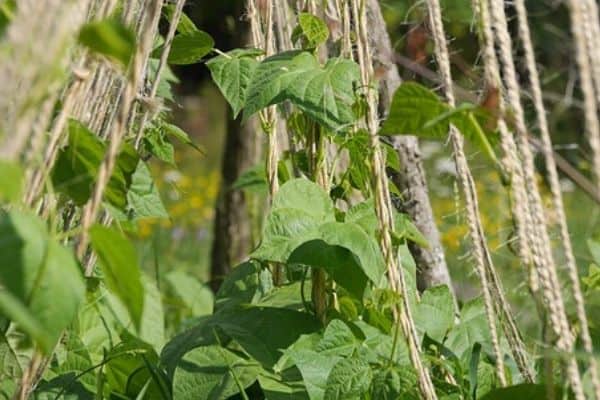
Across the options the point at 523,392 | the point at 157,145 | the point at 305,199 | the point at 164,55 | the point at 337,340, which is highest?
the point at 164,55

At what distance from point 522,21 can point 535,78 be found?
74 mm

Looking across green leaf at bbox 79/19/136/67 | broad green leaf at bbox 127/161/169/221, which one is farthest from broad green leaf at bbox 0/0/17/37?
broad green leaf at bbox 127/161/169/221

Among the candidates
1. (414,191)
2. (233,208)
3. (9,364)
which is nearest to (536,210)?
(9,364)

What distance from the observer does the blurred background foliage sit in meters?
3.06

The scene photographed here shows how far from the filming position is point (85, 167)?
58.4 inches

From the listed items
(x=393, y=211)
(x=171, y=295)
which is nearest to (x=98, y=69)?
(x=393, y=211)

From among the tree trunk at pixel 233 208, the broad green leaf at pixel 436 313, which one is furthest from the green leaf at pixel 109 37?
the tree trunk at pixel 233 208

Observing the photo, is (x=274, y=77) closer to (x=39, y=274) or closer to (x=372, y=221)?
(x=372, y=221)

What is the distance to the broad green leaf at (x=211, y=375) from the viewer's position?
1.85 m

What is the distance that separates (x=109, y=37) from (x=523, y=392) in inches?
33.8

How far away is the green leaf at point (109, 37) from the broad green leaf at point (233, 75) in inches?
29.5

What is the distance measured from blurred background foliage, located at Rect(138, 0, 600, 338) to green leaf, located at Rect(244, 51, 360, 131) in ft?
1.01

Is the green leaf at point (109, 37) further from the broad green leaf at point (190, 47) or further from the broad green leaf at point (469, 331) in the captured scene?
the broad green leaf at point (469, 331)

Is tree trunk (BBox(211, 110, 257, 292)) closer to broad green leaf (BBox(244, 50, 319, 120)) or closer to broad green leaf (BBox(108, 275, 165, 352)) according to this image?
broad green leaf (BBox(108, 275, 165, 352))
